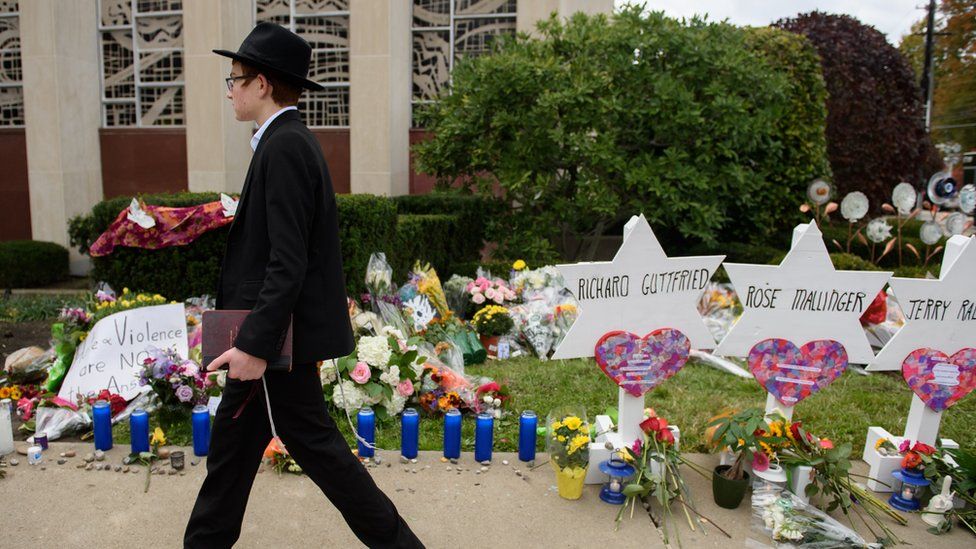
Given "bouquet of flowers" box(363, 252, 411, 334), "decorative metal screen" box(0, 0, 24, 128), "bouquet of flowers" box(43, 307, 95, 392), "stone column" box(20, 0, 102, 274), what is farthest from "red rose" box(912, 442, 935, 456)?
"decorative metal screen" box(0, 0, 24, 128)

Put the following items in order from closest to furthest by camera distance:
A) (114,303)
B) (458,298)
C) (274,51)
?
1. (274,51)
2. (114,303)
3. (458,298)

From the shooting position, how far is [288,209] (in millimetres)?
2262

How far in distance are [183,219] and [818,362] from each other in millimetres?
4761

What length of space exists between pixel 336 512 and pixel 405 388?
3.71 ft

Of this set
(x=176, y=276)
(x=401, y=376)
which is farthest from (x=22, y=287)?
(x=401, y=376)

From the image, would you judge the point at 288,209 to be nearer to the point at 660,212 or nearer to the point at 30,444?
the point at 30,444

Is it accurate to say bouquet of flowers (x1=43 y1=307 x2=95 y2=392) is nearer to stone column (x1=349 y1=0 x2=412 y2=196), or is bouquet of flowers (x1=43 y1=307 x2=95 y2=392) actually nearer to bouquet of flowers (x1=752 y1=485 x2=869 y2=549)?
bouquet of flowers (x1=752 y1=485 x2=869 y2=549)

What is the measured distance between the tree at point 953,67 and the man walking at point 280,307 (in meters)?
23.2

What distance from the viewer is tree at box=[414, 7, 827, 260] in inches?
299

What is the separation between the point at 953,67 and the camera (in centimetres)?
2480

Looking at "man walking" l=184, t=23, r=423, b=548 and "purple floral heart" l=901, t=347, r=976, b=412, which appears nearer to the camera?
"man walking" l=184, t=23, r=423, b=548

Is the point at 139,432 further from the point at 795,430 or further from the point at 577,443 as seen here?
the point at 795,430

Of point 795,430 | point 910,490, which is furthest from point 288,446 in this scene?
point 910,490

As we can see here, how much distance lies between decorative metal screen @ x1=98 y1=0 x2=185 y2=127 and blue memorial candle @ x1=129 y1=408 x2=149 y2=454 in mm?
8896
